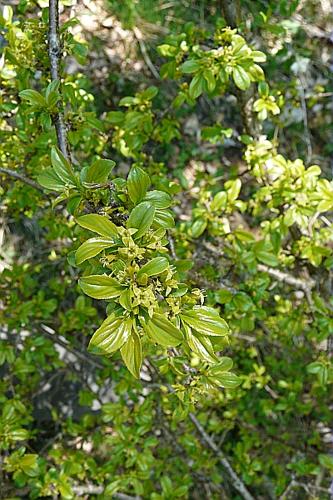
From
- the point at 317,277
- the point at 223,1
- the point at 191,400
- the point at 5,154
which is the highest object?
the point at 223,1

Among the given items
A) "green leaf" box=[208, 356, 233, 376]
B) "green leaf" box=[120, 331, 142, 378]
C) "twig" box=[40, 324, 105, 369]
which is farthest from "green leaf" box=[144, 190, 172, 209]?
"twig" box=[40, 324, 105, 369]

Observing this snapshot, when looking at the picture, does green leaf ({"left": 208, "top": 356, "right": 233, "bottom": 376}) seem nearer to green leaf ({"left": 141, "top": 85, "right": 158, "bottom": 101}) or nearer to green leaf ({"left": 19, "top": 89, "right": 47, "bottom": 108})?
green leaf ({"left": 19, "top": 89, "right": 47, "bottom": 108})

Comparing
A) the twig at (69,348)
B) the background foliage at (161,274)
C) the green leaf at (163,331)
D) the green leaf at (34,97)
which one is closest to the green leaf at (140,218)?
the background foliage at (161,274)

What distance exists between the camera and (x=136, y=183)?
872 millimetres

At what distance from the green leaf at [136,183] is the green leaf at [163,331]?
21 cm

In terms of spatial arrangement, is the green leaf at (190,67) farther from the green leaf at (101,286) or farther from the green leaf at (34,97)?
the green leaf at (101,286)

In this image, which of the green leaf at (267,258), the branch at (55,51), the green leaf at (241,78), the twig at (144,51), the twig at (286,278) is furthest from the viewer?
the twig at (144,51)

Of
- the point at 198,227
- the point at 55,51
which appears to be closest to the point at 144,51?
the point at 198,227

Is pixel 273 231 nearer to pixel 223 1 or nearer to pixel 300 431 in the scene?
pixel 223 1

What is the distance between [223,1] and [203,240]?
0.70 meters

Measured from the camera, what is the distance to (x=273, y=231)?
1553 millimetres

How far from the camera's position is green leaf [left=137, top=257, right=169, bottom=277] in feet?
2.51

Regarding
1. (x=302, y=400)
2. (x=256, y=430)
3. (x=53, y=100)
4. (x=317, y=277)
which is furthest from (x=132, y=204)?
(x=302, y=400)

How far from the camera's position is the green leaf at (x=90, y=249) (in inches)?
30.7
